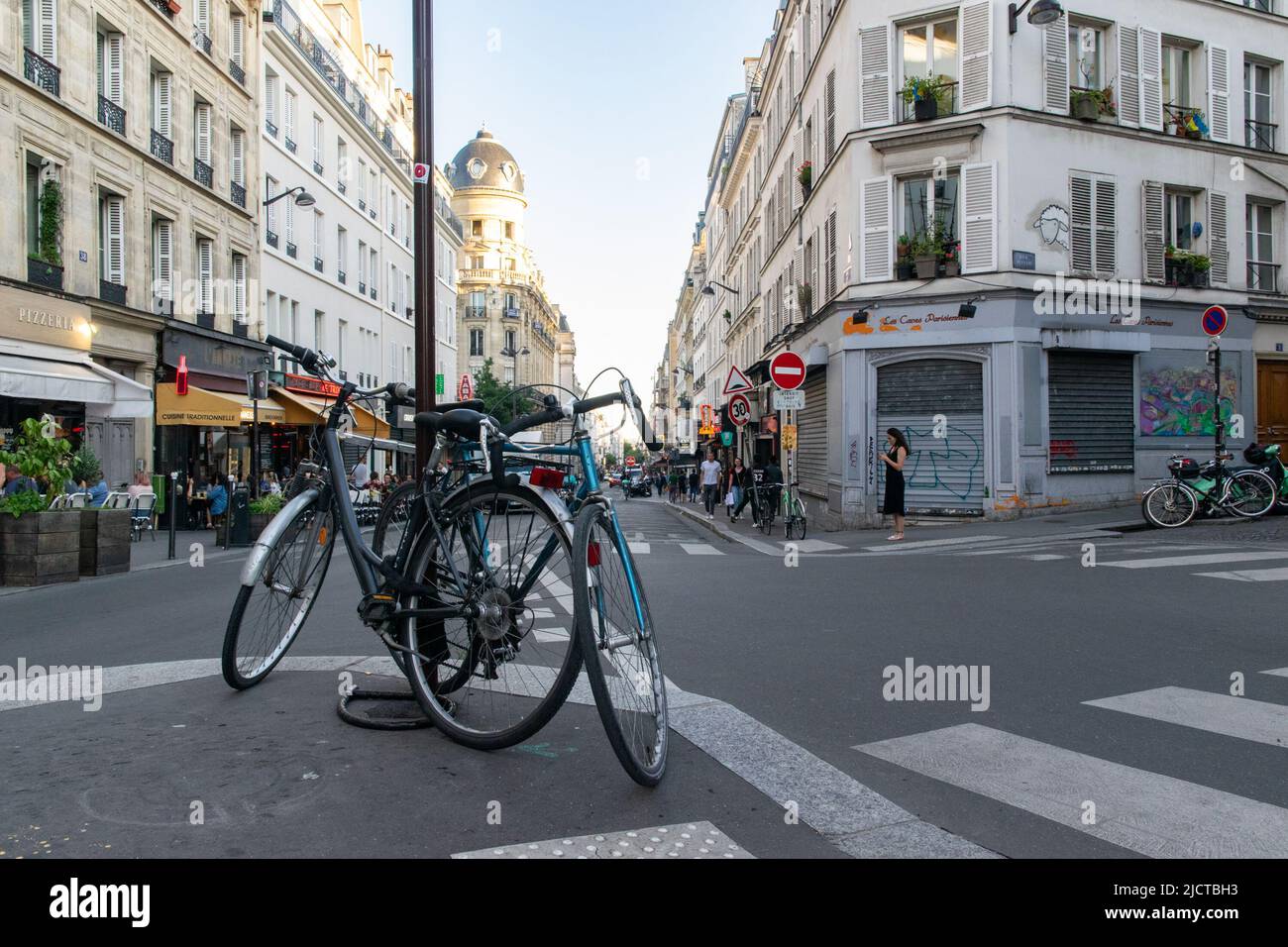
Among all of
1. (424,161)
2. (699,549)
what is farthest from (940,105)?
(424,161)

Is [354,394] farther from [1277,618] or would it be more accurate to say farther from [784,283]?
[784,283]

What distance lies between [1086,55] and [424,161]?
20.1m

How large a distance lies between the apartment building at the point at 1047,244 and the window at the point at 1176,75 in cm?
5

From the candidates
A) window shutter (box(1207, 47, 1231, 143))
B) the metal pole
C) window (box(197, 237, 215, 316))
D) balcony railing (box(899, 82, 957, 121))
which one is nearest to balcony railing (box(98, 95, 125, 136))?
window (box(197, 237, 215, 316))

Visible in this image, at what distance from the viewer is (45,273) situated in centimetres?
2014

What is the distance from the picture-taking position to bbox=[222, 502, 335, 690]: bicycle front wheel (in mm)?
4695

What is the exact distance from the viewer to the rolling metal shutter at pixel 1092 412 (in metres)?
20.3

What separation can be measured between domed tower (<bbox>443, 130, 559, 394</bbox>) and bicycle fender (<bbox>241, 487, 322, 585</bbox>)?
257 feet

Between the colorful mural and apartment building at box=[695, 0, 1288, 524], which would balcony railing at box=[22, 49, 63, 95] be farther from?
the colorful mural

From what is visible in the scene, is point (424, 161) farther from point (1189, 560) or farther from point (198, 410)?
point (198, 410)

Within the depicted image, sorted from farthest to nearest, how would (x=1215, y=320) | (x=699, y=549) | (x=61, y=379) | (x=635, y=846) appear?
(x=61, y=379), (x=1215, y=320), (x=699, y=549), (x=635, y=846)

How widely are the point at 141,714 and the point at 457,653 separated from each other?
1585mm

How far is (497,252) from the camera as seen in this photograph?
95.6 meters
